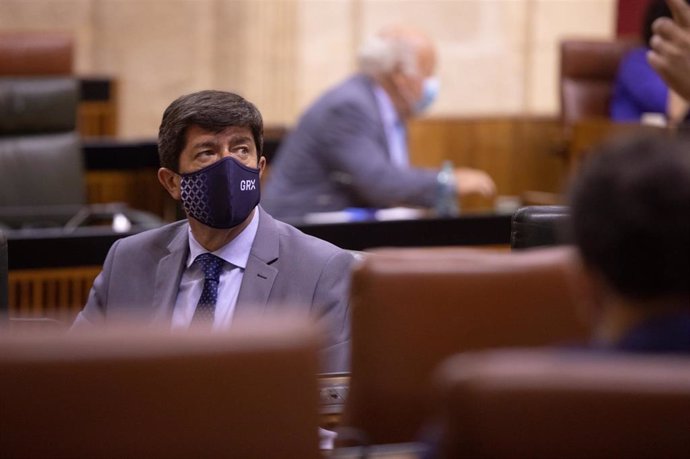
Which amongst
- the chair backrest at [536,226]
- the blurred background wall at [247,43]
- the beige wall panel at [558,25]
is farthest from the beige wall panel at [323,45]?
the chair backrest at [536,226]

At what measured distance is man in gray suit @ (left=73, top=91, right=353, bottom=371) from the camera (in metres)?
2.55

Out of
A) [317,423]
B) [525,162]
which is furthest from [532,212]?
[525,162]

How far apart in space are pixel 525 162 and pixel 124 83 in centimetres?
282

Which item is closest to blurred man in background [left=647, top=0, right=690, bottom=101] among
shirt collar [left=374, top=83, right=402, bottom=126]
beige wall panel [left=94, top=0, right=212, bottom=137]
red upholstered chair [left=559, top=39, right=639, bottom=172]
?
shirt collar [left=374, top=83, right=402, bottom=126]

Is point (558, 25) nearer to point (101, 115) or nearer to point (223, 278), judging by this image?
point (101, 115)

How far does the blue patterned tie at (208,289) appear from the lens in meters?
2.51

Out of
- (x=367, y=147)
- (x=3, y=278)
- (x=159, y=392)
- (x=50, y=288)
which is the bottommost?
(x=50, y=288)

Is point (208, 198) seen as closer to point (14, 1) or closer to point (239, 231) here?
point (239, 231)

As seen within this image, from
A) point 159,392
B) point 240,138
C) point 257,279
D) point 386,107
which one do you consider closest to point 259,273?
point 257,279

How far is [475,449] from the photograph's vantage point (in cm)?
114

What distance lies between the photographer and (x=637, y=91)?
6594mm

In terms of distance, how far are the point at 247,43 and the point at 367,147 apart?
377 cm

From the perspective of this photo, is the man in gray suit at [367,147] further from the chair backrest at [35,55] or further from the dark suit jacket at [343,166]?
the chair backrest at [35,55]

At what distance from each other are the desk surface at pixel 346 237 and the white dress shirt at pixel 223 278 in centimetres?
117
